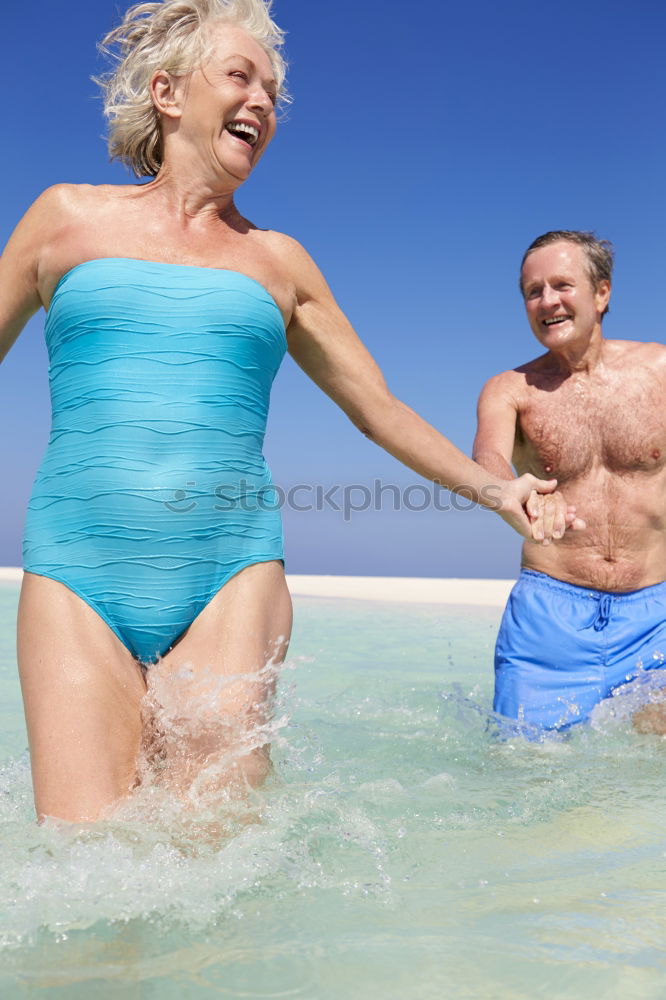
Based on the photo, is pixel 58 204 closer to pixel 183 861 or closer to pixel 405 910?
pixel 183 861

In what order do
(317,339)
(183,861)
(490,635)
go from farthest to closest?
1. (490,635)
2. (317,339)
3. (183,861)

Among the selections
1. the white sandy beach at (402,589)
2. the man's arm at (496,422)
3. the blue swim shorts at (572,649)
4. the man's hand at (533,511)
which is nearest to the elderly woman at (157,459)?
the man's hand at (533,511)

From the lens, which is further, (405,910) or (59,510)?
(59,510)

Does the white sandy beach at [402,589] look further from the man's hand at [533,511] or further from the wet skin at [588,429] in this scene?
the man's hand at [533,511]

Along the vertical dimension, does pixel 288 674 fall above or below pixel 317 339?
below

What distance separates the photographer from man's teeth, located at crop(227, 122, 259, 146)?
2.15 m

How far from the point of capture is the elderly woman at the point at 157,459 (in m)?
1.85

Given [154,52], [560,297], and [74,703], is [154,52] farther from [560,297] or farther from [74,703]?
[560,297]

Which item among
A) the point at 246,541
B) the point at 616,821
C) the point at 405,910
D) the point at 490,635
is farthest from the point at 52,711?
the point at 490,635

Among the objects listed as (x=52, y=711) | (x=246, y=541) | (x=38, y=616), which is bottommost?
(x=52, y=711)

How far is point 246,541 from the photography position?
2.00m

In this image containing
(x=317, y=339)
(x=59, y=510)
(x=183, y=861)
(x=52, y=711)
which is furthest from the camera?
(x=317, y=339)

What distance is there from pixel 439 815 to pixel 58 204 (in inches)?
67.5

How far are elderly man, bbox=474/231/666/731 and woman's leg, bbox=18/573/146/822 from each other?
1.79 meters
